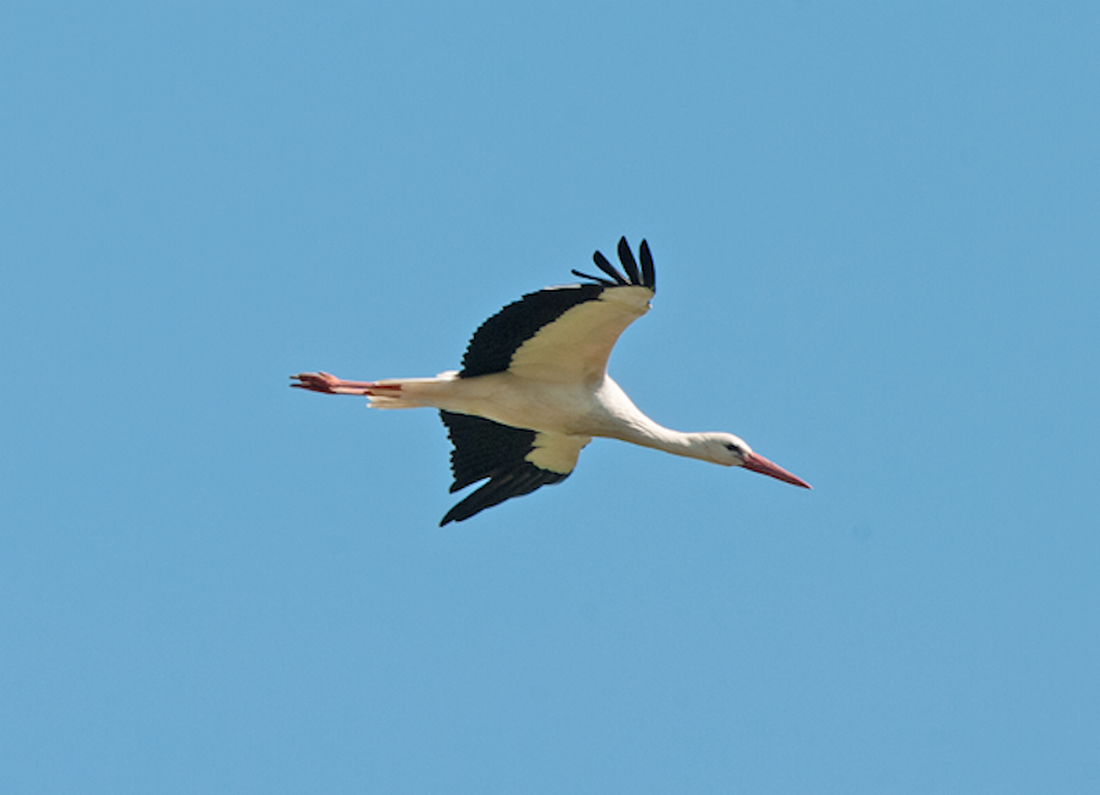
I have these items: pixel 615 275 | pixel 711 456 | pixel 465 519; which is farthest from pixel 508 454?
pixel 615 275

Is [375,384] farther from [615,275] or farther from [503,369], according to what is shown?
[615,275]

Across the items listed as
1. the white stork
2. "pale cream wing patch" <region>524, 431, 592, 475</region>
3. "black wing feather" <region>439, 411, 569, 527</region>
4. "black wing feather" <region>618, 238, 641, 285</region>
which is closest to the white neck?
the white stork

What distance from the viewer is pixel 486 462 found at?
14227mm

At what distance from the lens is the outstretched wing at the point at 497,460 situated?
14.1m

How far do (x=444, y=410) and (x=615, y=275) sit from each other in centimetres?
245

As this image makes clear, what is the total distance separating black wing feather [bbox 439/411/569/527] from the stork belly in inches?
30.1

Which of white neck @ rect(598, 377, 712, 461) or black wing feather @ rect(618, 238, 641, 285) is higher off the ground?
black wing feather @ rect(618, 238, 641, 285)

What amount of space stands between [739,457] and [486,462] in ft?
6.31

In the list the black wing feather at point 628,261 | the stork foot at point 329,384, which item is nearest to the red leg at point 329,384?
the stork foot at point 329,384

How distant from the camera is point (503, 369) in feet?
43.8

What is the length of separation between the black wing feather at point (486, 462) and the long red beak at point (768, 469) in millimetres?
1494

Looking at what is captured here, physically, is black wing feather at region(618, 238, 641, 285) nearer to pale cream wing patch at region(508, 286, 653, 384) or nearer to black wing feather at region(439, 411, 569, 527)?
pale cream wing patch at region(508, 286, 653, 384)

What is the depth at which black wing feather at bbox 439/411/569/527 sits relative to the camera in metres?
14.2

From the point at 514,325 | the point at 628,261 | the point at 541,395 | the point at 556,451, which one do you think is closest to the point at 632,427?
the point at 541,395
